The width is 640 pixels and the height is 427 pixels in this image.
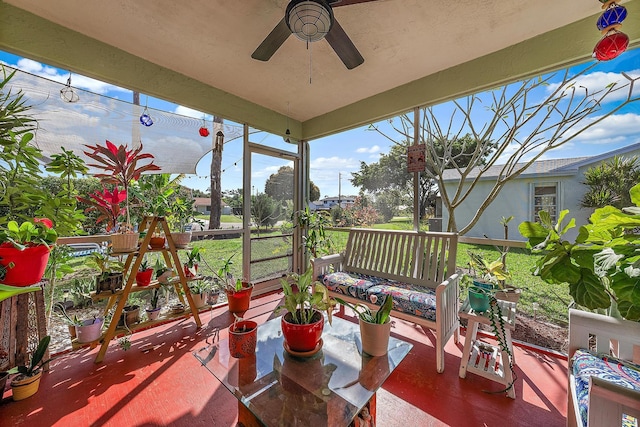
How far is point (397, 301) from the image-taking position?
6.66 feet

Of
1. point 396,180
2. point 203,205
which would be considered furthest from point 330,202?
point 203,205

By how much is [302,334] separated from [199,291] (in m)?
1.89

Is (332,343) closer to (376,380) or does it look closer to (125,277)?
(376,380)

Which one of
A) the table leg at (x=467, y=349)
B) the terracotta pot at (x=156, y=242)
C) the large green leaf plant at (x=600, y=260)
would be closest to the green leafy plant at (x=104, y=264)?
the terracotta pot at (x=156, y=242)

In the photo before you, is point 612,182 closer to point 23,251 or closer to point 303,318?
point 303,318

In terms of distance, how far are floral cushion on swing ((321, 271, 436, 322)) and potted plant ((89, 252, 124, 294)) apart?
5.89ft

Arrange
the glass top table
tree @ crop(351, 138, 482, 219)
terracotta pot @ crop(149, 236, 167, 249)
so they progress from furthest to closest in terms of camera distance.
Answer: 1. tree @ crop(351, 138, 482, 219)
2. terracotta pot @ crop(149, 236, 167, 249)
3. the glass top table

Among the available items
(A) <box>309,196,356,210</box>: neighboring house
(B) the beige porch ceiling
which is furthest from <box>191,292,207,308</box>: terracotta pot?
(B) the beige porch ceiling

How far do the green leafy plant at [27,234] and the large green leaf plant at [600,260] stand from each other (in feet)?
9.34

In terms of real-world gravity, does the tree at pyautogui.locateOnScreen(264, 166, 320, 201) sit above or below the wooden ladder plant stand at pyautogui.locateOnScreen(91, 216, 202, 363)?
above

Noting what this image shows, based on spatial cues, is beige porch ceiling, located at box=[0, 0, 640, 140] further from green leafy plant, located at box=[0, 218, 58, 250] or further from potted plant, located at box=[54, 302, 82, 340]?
potted plant, located at box=[54, 302, 82, 340]

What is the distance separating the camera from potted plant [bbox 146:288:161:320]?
7.55ft

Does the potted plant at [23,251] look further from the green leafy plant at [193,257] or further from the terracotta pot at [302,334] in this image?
the terracotta pot at [302,334]

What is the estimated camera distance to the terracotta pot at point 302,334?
118 centimetres
